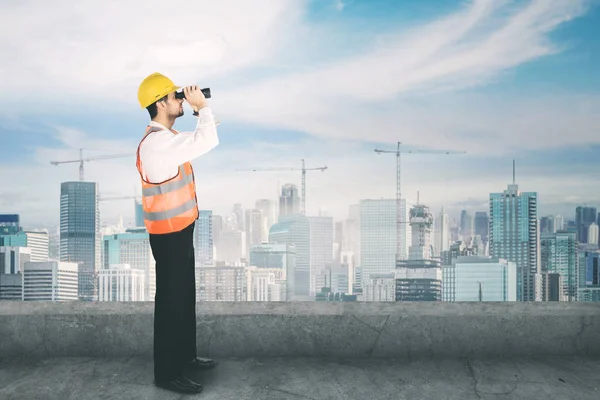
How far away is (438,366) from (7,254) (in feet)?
297

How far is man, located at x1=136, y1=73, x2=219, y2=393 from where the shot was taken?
3.85 metres

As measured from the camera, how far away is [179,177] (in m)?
3.92

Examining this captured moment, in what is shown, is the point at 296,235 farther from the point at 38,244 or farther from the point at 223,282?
the point at 38,244

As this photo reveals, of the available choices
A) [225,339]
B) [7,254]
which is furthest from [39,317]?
[7,254]

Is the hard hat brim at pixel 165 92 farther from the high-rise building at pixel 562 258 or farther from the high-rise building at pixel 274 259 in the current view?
the high-rise building at pixel 274 259

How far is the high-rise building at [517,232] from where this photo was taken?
308 ft

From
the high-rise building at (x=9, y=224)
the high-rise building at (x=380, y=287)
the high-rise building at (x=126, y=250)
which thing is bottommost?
the high-rise building at (x=380, y=287)

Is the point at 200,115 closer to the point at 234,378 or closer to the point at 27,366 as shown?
the point at 234,378

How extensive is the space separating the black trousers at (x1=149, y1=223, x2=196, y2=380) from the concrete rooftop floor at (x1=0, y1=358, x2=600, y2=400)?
0.22 m

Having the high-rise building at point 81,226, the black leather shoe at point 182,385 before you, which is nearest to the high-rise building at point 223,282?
the high-rise building at point 81,226

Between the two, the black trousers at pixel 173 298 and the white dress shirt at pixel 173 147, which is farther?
the black trousers at pixel 173 298

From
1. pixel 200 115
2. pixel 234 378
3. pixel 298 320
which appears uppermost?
pixel 200 115

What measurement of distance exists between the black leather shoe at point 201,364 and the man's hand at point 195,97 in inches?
64.8

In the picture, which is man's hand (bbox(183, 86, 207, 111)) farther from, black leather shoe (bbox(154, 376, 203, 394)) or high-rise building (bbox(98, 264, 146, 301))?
high-rise building (bbox(98, 264, 146, 301))
